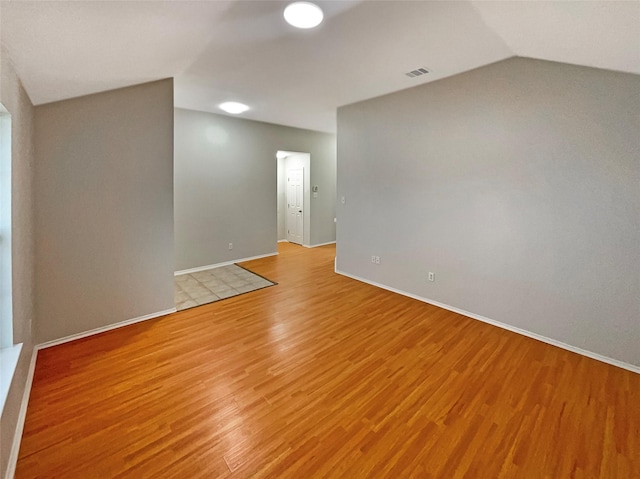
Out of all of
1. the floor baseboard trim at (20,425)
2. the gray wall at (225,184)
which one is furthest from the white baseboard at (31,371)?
the gray wall at (225,184)

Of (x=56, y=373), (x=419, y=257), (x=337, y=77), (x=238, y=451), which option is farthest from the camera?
(x=419, y=257)

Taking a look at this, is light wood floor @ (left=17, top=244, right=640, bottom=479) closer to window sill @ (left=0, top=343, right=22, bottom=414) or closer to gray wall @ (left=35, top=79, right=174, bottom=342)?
gray wall @ (left=35, top=79, right=174, bottom=342)

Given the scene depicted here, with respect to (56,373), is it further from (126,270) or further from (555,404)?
(555,404)

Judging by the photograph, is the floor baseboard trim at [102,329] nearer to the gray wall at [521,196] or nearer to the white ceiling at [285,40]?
the white ceiling at [285,40]

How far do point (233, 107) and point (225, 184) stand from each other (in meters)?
1.46

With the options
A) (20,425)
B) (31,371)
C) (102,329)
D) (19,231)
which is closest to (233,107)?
(19,231)

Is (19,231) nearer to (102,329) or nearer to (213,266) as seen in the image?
(102,329)

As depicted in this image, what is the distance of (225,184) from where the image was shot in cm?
544

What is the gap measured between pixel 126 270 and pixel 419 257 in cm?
366

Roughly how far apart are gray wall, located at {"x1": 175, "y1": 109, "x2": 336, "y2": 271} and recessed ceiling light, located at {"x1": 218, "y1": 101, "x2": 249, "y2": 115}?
1.75ft

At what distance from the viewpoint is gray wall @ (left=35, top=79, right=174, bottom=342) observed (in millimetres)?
2607

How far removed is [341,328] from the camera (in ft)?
10.2

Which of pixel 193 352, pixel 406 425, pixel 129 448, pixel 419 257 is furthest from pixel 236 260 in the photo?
pixel 406 425

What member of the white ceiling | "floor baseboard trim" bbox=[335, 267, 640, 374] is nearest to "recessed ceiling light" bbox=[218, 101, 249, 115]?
the white ceiling
